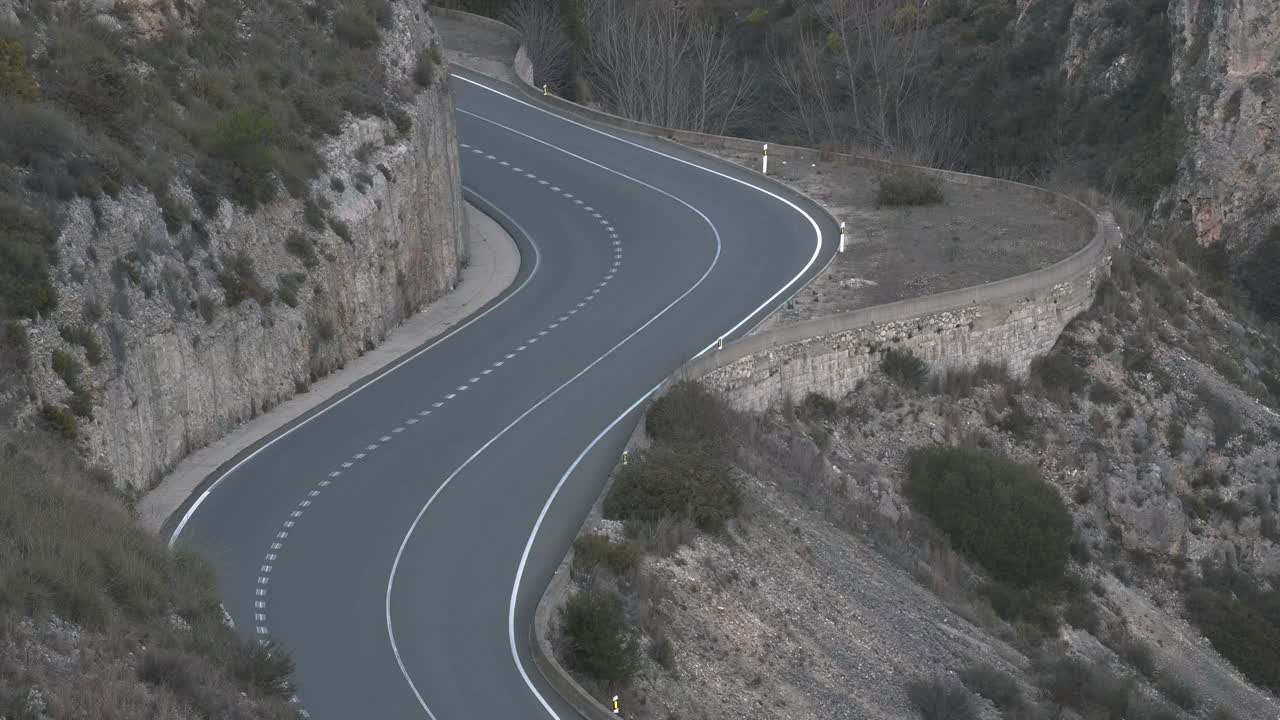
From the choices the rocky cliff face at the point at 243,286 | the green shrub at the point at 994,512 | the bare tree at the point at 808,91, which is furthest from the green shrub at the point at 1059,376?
the bare tree at the point at 808,91

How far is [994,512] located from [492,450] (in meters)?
10.5

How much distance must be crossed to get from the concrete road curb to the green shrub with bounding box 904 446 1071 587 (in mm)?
10244

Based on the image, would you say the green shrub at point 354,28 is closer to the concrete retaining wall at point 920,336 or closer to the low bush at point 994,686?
the concrete retaining wall at point 920,336

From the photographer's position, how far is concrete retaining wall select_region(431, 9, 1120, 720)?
33062 millimetres

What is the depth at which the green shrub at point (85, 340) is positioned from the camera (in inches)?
988

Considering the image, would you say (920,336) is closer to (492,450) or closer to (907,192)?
(907,192)

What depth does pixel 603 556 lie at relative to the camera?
25.0 meters

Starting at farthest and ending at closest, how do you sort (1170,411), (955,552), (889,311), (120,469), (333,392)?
(1170,411) < (889,311) < (955,552) < (333,392) < (120,469)

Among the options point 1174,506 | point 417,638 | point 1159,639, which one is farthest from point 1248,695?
point 417,638

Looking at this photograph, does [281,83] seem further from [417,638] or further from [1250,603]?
[1250,603]

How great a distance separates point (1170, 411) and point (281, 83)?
21.4 metres

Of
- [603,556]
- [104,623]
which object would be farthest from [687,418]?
[104,623]

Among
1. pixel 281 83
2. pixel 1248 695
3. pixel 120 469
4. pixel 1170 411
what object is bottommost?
pixel 1248 695

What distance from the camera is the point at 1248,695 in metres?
32.8
